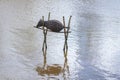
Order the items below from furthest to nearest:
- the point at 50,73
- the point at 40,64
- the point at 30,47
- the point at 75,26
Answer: the point at 75,26 < the point at 30,47 < the point at 40,64 < the point at 50,73

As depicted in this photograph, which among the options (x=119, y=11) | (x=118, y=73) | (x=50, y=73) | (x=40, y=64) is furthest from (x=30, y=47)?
(x=119, y=11)

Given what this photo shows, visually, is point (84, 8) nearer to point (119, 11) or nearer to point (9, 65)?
point (119, 11)

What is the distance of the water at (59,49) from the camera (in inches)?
425

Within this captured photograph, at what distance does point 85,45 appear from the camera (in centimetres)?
1426

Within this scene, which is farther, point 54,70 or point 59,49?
point 59,49

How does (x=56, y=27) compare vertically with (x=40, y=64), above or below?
above

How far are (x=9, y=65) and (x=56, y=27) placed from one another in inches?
88.5

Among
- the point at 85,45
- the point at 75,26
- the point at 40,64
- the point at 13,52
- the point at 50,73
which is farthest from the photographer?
the point at 75,26

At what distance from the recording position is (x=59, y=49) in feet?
43.8

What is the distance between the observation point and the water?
35.4ft

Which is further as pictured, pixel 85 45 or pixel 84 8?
pixel 84 8

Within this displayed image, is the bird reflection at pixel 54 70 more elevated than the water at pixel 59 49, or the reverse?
the water at pixel 59 49

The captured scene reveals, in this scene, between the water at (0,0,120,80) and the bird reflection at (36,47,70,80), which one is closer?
the bird reflection at (36,47,70,80)

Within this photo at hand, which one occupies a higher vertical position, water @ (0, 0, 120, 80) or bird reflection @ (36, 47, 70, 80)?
water @ (0, 0, 120, 80)
